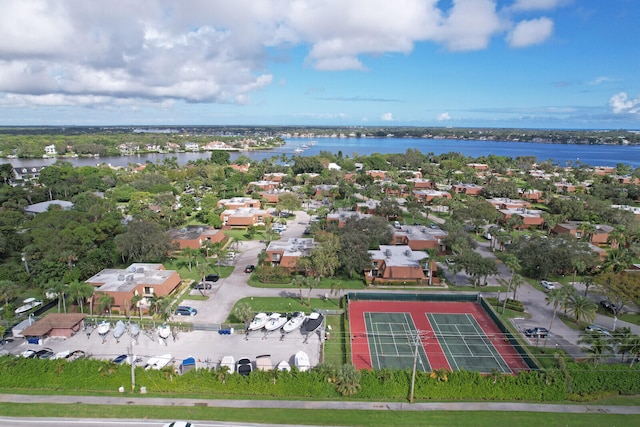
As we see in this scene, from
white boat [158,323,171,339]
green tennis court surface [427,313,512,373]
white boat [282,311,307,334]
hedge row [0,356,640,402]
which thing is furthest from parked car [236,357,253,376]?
green tennis court surface [427,313,512,373]

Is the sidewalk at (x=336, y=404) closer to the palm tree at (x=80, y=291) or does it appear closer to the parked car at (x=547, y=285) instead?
the palm tree at (x=80, y=291)

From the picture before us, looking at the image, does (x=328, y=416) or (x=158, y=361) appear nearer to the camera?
(x=328, y=416)

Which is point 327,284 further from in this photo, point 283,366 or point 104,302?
point 104,302

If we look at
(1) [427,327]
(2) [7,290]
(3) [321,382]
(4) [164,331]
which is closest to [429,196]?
(1) [427,327]

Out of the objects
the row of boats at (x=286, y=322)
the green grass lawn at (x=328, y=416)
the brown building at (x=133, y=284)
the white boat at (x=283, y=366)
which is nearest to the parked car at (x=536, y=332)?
the green grass lawn at (x=328, y=416)

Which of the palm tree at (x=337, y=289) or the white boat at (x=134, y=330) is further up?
the palm tree at (x=337, y=289)

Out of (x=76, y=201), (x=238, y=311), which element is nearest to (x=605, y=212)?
(x=238, y=311)
